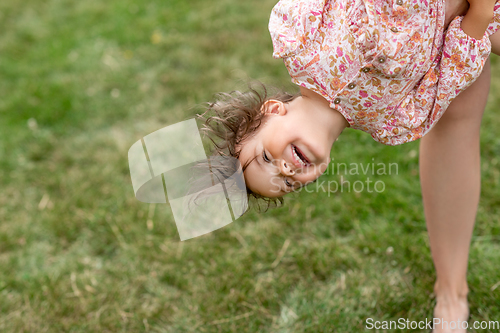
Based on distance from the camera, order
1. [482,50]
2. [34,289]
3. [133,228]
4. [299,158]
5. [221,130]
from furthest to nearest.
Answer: [133,228] → [34,289] → [221,130] → [299,158] → [482,50]

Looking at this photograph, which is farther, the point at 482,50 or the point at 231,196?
the point at 231,196

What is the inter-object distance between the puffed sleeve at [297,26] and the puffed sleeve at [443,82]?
38 centimetres

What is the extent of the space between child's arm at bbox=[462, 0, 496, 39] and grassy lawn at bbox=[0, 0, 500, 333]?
0.96 metres

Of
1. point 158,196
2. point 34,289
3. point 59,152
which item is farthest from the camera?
point 59,152

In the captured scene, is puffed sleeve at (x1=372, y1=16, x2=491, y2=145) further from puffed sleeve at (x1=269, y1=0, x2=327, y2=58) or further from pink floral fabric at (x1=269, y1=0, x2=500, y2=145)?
puffed sleeve at (x1=269, y1=0, x2=327, y2=58)

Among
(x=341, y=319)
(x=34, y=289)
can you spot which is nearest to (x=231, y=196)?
(x=341, y=319)

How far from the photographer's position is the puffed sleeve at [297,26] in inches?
55.7

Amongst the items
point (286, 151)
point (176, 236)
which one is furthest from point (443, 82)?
point (176, 236)

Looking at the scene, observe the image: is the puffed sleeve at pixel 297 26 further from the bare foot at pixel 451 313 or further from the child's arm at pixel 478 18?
the bare foot at pixel 451 313

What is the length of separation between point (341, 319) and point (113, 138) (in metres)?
1.79

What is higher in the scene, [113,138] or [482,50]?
[482,50]

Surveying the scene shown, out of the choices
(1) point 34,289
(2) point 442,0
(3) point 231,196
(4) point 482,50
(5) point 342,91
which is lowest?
(1) point 34,289

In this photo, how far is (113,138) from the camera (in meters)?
2.86

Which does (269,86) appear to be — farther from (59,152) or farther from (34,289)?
(59,152)
